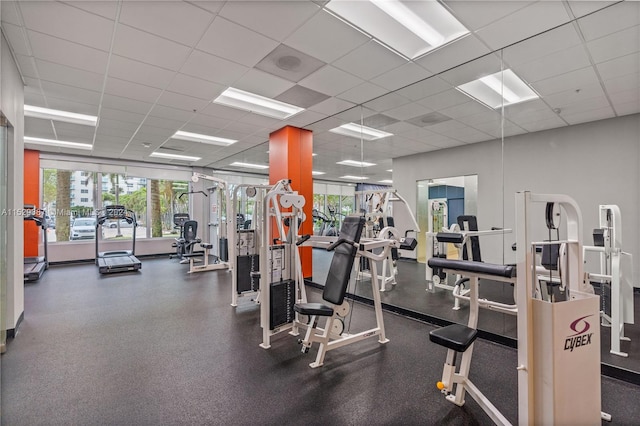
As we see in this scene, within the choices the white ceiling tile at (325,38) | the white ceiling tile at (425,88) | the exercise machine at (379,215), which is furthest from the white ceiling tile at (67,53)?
the exercise machine at (379,215)

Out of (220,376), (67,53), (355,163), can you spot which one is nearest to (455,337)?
(220,376)

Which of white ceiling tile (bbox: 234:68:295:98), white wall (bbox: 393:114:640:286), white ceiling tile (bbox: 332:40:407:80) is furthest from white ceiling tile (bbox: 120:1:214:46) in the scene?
white wall (bbox: 393:114:640:286)

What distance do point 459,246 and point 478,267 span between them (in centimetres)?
253

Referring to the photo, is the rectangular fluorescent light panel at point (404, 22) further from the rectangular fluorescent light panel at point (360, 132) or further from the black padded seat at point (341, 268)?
the rectangular fluorescent light panel at point (360, 132)

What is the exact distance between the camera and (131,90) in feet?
12.4

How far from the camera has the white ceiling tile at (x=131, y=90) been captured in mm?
3576

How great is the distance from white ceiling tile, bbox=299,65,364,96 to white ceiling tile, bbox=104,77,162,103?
1.96 meters

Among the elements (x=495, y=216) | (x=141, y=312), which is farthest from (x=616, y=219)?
(x=141, y=312)

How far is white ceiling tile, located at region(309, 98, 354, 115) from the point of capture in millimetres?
4234

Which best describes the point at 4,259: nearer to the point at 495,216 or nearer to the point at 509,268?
the point at 509,268

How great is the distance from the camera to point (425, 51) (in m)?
2.99

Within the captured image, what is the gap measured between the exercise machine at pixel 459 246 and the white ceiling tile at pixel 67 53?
3895 millimetres

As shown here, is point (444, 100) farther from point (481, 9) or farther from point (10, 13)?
point (10, 13)

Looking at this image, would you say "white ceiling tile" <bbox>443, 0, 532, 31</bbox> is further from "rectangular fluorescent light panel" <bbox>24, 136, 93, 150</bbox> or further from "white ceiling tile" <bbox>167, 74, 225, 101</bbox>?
"rectangular fluorescent light panel" <bbox>24, 136, 93, 150</bbox>
